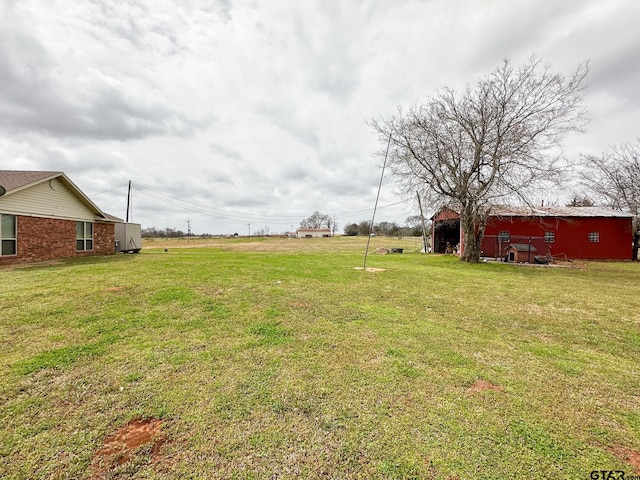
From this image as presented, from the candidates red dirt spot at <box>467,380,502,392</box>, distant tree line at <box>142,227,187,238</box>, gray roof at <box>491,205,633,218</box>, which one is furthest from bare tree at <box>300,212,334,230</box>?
red dirt spot at <box>467,380,502,392</box>

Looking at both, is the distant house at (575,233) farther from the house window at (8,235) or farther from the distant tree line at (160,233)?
the distant tree line at (160,233)

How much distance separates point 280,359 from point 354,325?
1.70 m

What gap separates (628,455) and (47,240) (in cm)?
1953

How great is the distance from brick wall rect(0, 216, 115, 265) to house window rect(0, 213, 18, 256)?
15 cm

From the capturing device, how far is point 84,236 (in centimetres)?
1625

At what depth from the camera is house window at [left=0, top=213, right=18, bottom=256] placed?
11672 millimetres

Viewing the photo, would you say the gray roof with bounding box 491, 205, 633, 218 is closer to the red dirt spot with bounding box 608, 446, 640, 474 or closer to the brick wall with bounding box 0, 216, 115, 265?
the red dirt spot with bounding box 608, 446, 640, 474

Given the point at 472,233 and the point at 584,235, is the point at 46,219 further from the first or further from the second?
the point at 584,235

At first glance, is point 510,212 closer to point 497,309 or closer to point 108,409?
point 497,309

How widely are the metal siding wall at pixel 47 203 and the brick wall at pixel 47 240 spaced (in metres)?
0.33

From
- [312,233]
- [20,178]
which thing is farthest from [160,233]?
[20,178]

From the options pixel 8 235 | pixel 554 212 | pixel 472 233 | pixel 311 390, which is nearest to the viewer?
pixel 311 390

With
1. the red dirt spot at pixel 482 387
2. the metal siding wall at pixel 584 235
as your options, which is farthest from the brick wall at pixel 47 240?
the metal siding wall at pixel 584 235

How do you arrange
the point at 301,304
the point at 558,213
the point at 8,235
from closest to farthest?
the point at 301,304 < the point at 8,235 < the point at 558,213
